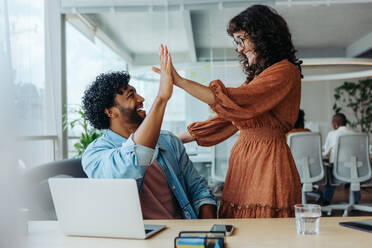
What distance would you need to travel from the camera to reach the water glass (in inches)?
42.9

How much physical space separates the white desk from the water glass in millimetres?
23

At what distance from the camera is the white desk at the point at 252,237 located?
1005 mm

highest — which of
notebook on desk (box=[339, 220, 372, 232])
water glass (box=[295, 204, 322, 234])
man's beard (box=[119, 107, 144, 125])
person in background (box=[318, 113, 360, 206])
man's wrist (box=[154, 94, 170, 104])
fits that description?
man's wrist (box=[154, 94, 170, 104])

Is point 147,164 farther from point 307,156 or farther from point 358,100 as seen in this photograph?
point 358,100

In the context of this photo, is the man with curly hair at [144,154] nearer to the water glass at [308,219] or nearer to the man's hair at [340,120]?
the water glass at [308,219]

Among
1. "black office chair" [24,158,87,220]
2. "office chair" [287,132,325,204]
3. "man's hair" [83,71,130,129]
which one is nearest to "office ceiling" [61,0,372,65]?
"office chair" [287,132,325,204]

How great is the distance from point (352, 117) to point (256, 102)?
9286 millimetres

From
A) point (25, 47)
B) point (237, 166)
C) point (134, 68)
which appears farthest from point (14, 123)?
point (134, 68)

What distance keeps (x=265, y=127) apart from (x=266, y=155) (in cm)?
11

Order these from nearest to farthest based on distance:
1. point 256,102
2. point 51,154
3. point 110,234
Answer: point 110,234
point 256,102
point 51,154

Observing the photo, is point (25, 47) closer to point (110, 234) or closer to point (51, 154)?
point (51, 154)

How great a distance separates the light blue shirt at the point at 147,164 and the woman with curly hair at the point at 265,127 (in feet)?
0.59

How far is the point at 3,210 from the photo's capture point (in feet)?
1.22

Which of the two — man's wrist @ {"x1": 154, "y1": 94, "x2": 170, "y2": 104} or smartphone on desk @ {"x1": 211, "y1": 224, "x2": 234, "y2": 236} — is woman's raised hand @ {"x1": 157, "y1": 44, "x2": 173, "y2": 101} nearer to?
man's wrist @ {"x1": 154, "y1": 94, "x2": 170, "y2": 104}
